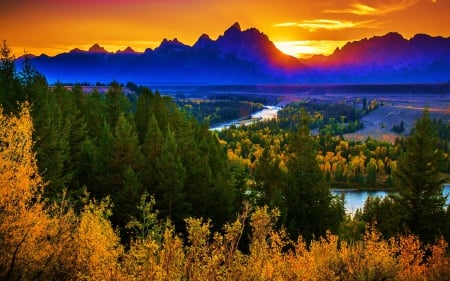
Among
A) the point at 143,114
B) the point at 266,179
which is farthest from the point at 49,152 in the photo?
the point at 143,114

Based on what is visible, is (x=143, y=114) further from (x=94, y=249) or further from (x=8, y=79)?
(x=94, y=249)

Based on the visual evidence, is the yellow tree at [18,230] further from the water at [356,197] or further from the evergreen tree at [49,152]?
the water at [356,197]

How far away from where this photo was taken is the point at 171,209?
46312 millimetres

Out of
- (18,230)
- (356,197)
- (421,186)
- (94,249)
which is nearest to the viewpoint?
(94,249)

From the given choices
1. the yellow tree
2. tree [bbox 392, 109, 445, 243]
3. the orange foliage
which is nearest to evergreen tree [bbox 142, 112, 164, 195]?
the orange foliage

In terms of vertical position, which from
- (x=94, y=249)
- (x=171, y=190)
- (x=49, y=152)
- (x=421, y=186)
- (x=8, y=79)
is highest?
(x=8, y=79)

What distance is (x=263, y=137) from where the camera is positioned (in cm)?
17425

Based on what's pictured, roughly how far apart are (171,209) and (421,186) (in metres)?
27.7

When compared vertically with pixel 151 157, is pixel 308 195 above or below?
below

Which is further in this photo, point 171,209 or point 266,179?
point 266,179

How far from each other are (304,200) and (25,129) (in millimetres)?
38976

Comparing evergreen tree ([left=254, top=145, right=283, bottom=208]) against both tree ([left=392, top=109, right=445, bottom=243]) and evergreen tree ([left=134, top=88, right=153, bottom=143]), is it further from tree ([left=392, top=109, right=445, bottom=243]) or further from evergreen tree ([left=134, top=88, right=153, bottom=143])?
evergreen tree ([left=134, top=88, right=153, bottom=143])

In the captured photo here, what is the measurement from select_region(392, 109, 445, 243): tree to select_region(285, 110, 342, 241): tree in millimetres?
10533

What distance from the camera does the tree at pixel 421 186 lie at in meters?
47.2
